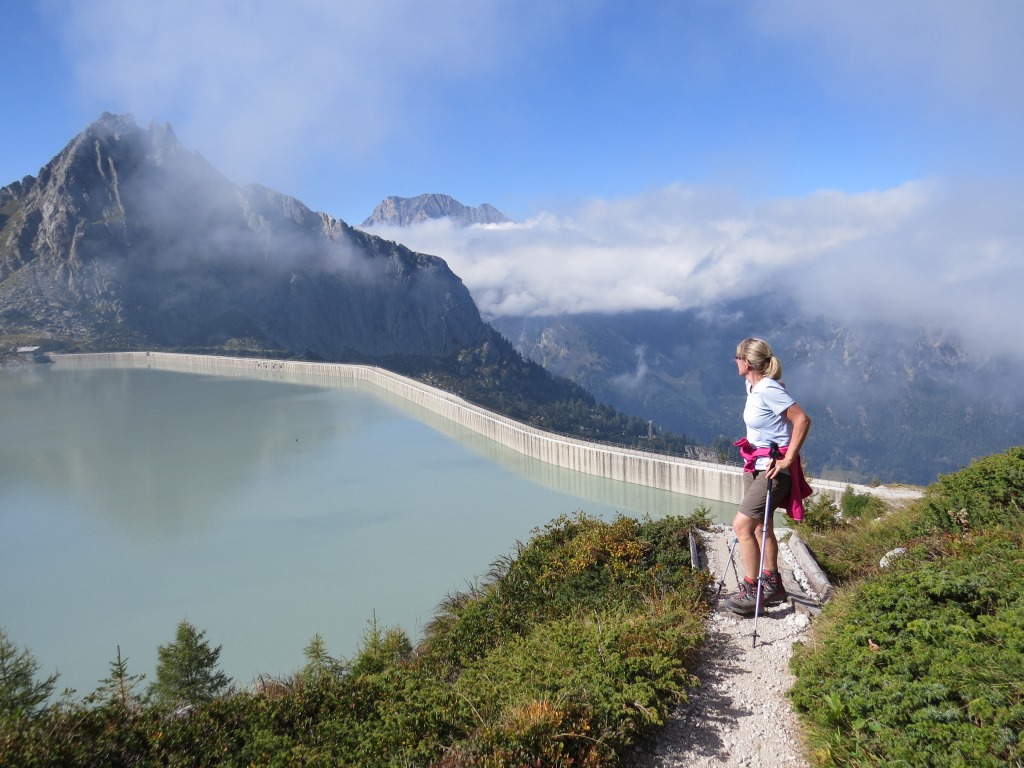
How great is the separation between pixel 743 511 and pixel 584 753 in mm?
2618

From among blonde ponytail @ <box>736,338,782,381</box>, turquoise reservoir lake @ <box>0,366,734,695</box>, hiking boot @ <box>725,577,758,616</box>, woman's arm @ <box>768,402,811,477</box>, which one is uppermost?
blonde ponytail @ <box>736,338,782,381</box>

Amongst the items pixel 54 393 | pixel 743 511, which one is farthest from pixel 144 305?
pixel 743 511

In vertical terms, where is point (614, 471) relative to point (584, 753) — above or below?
below

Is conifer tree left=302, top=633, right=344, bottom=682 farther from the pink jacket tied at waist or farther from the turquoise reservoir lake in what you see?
the pink jacket tied at waist

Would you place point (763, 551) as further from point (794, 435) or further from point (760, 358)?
point (760, 358)

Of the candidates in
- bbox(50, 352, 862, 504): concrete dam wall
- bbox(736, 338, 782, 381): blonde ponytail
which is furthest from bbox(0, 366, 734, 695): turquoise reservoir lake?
bbox(736, 338, 782, 381): blonde ponytail

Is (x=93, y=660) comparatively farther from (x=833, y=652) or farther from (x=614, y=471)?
(x=614, y=471)

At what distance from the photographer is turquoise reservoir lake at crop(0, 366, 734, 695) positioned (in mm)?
16906

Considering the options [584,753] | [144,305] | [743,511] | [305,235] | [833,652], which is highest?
[305,235]

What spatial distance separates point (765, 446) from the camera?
593 centimetres

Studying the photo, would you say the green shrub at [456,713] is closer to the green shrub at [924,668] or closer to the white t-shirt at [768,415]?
the green shrub at [924,668]

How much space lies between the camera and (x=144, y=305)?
138 m

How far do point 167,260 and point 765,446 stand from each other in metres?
165

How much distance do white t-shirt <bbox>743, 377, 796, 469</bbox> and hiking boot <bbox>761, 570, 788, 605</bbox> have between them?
4.13ft
